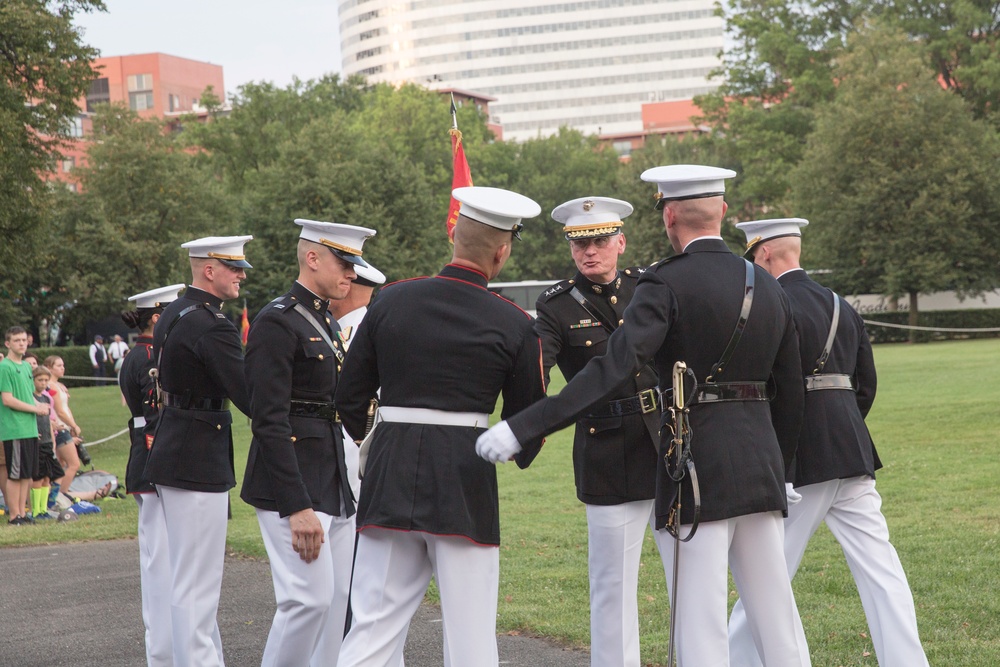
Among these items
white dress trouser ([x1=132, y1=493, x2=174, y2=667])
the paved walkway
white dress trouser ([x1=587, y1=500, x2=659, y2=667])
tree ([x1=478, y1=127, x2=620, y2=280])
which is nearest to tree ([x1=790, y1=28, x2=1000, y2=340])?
tree ([x1=478, y1=127, x2=620, y2=280])

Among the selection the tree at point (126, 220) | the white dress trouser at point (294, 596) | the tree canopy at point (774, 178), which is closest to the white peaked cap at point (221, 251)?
the white dress trouser at point (294, 596)

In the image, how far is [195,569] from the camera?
551 cm

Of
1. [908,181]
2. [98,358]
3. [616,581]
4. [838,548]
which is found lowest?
[98,358]

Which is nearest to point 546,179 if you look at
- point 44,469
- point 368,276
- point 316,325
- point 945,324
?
point 945,324

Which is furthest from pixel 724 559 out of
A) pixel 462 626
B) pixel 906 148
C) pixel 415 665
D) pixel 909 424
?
pixel 906 148

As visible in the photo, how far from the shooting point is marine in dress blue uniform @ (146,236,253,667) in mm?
5488

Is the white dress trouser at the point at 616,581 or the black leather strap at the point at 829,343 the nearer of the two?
the white dress trouser at the point at 616,581

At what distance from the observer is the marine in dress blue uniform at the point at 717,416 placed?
436 cm

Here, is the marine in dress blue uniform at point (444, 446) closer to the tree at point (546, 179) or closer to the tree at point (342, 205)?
the tree at point (342, 205)

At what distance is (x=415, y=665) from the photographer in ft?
21.4

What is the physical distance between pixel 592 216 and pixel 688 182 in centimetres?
159

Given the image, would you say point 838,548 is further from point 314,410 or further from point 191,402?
point 191,402

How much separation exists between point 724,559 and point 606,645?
124 cm

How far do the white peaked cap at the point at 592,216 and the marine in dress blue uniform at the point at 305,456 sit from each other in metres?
1.15
